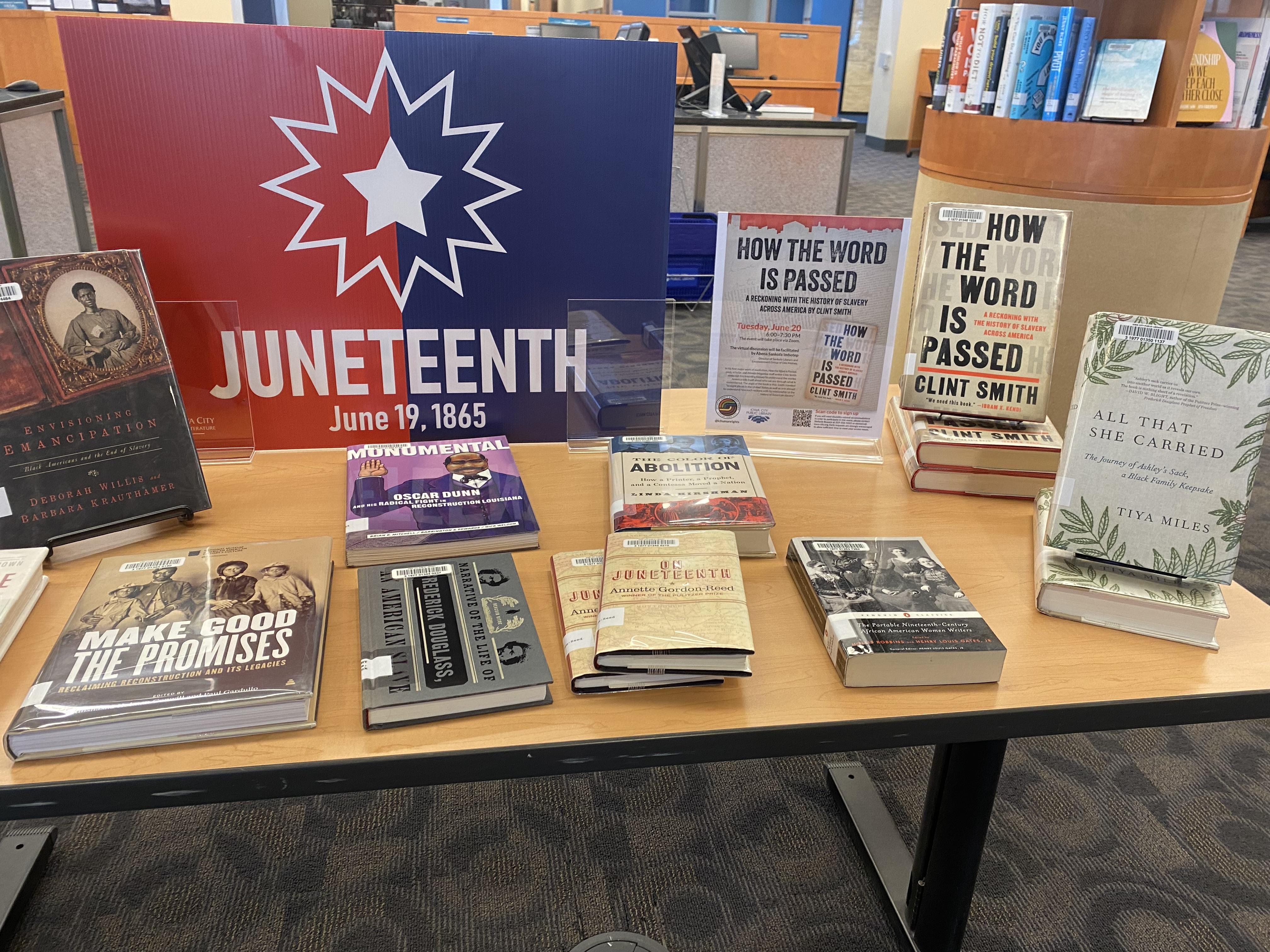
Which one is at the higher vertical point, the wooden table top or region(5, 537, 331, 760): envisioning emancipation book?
region(5, 537, 331, 760): envisioning emancipation book

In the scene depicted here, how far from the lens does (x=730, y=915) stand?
4.92 ft

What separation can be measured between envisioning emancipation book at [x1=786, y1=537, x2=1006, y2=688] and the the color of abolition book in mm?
146

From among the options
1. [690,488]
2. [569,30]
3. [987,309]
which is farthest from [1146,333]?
[569,30]

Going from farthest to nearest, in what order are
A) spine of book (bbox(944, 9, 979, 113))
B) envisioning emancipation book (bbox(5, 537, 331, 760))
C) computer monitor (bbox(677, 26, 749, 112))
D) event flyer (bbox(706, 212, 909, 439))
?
computer monitor (bbox(677, 26, 749, 112)), spine of book (bbox(944, 9, 979, 113)), event flyer (bbox(706, 212, 909, 439)), envisioning emancipation book (bbox(5, 537, 331, 760))

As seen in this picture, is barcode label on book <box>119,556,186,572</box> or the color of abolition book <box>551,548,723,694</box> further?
barcode label on book <box>119,556,186,572</box>

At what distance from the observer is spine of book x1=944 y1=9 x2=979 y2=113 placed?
285 centimetres

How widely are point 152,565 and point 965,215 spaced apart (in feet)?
3.78

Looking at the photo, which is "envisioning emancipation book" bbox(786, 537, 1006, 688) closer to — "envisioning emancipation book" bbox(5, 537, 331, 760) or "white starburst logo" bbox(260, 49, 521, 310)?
"envisioning emancipation book" bbox(5, 537, 331, 760)

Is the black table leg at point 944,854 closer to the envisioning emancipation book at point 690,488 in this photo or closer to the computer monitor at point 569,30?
the envisioning emancipation book at point 690,488

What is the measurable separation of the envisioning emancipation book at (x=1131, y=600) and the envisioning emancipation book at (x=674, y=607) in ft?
1.19

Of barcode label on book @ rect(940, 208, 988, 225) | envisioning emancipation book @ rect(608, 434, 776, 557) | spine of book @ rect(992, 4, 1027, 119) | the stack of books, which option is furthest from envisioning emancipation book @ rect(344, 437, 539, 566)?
spine of book @ rect(992, 4, 1027, 119)

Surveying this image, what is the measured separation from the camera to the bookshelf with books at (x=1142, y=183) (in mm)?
2598

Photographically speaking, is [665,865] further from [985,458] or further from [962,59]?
[962,59]

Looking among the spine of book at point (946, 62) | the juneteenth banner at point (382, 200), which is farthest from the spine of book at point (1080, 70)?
the juneteenth banner at point (382, 200)
